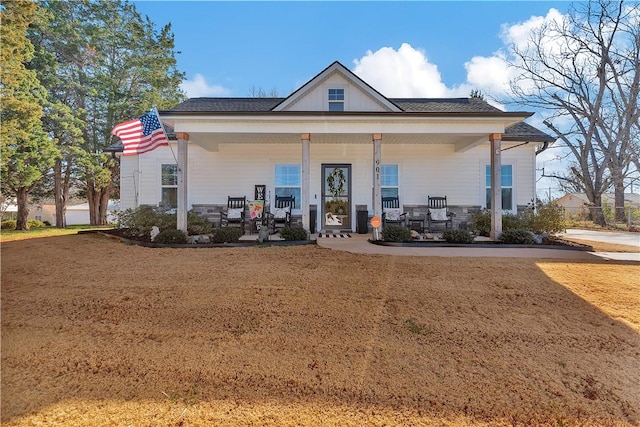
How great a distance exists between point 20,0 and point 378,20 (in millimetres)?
12155

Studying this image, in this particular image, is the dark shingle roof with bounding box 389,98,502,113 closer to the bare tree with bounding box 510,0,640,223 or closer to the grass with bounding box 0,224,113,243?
the bare tree with bounding box 510,0,640,223

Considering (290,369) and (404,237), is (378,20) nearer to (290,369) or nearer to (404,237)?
(404,237)

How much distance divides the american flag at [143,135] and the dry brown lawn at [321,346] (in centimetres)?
326

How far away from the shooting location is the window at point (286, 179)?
9.64m

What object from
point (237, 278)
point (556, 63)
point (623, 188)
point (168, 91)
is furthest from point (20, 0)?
point (623, 188)

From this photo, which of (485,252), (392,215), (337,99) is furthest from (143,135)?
(485,252)

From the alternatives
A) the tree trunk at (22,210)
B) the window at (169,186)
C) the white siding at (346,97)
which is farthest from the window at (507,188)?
the tree trunk at (22,210)

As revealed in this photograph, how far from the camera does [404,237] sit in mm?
6555

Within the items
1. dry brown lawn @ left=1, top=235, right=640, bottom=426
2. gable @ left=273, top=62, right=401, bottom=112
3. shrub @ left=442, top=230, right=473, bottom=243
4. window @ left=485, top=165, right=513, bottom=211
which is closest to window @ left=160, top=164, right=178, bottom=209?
gable @ left=273, top=62, right=401, bottom=112

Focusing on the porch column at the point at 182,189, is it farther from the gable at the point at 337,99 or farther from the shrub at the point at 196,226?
the gable at the point at 337,99

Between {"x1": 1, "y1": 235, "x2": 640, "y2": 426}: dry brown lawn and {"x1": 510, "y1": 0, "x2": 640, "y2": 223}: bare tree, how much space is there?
51.8 feet

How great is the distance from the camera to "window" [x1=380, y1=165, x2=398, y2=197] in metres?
9.59

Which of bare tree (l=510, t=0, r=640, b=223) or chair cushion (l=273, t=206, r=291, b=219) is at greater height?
bare tree (l=510, t=0, r=640, b=223)

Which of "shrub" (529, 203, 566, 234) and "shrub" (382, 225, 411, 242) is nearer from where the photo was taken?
"shrub" (382, 225, 411, 242)
